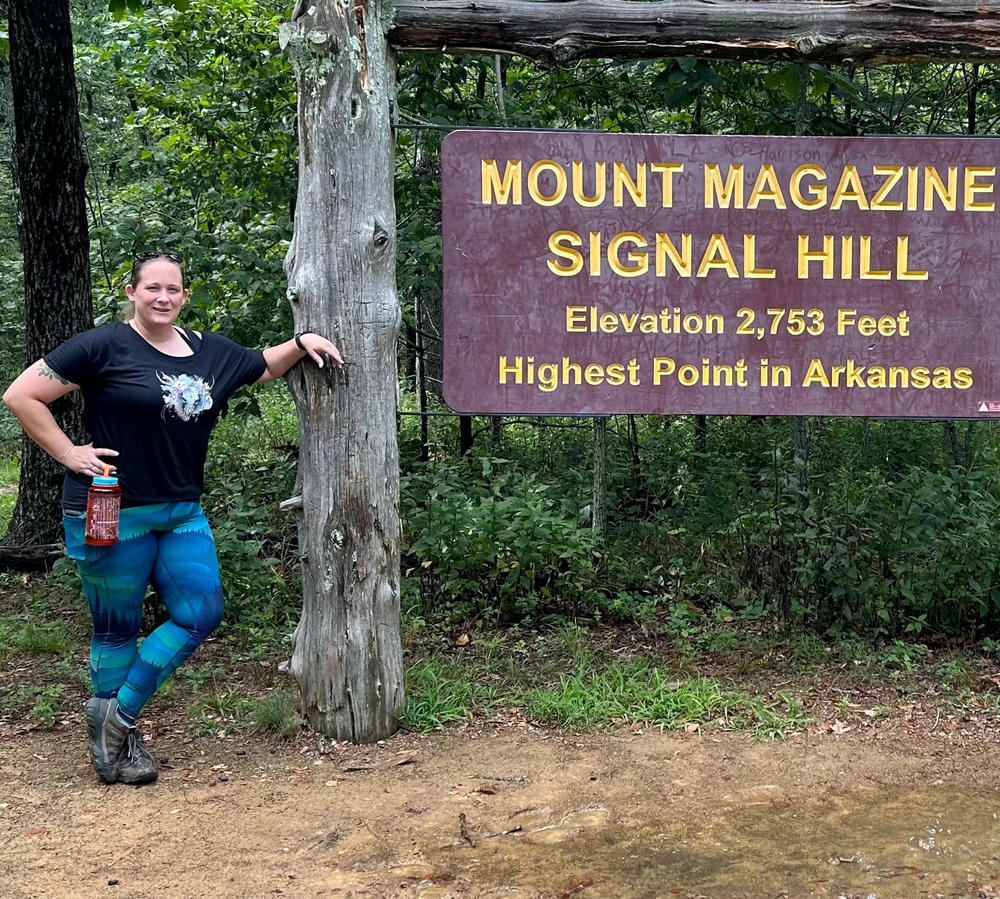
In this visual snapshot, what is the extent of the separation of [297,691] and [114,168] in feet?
42.3

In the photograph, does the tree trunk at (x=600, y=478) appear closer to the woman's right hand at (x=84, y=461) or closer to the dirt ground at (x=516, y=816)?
the dirt ground at (x=516, y=816)

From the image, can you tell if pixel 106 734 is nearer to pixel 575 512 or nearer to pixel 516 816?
pixel 516 816

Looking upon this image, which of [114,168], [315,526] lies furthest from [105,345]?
[114,168]

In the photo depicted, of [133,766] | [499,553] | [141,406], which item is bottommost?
[133,766]

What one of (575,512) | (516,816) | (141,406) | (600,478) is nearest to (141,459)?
(141,406)

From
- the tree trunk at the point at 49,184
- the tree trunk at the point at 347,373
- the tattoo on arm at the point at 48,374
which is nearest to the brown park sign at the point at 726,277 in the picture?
the tree trunk at the point at 347,373

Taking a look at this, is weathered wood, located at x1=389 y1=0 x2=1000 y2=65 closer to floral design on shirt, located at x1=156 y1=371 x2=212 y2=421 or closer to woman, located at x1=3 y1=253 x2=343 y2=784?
woman, located at x1=3 y1=253 x2=343 y2=784

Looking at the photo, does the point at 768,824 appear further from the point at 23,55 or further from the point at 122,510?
the point at 23,55

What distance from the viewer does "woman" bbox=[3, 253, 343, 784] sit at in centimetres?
369

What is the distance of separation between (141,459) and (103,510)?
26cm

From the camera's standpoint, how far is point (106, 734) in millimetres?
4008

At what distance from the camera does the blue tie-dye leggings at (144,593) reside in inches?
151

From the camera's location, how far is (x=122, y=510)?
379cm

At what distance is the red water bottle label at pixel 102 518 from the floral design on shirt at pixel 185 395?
374mm
